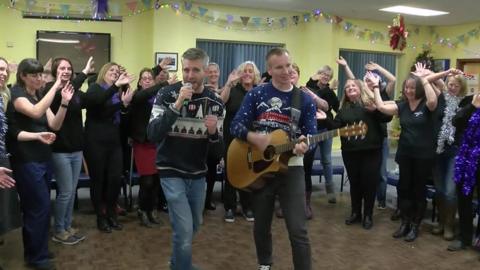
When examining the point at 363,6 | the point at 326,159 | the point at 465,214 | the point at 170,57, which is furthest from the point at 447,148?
the point at 170,57

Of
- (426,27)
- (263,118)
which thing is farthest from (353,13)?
(263,118)

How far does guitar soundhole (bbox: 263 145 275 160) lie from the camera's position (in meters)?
2.90

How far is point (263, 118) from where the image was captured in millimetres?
2979

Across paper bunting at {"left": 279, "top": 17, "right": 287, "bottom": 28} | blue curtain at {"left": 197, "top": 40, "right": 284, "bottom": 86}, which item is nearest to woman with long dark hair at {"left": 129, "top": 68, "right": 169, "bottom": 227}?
blue curtain at {"left": 197, "top": 40, "right": 284, "bottom": 86}

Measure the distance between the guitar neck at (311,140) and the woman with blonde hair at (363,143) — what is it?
177 centimetres

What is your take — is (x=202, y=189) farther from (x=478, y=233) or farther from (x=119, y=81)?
(x=478, y=233)

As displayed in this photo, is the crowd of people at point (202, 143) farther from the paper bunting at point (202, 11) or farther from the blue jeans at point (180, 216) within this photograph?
the paper bunting at point (202, 11)

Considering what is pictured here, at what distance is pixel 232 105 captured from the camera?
15.0ft

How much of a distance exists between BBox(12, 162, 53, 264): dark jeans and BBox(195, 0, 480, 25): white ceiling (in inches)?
216

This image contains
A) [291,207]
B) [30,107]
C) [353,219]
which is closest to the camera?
[291,207]

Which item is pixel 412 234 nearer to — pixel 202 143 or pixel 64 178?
pixel 202 143

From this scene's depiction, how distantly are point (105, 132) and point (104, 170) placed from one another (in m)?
0.35

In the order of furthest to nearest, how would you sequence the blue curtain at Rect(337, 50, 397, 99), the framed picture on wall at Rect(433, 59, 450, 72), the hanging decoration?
the framed picture on wall at Rect(433, 59, 450, 72) < the blue curtain at Rect(337, 50, 397, 99) < the hanging decoration

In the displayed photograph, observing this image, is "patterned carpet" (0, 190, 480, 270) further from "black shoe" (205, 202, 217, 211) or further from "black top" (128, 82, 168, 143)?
"black top" (128, 82, 168, 143)
